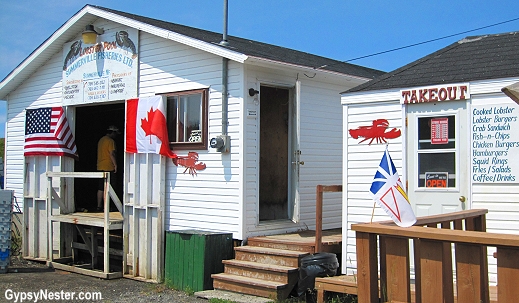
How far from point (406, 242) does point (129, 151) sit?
7018 mm

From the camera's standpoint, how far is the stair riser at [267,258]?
8039 millimetres

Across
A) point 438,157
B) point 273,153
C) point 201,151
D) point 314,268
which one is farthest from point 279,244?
point 438,157

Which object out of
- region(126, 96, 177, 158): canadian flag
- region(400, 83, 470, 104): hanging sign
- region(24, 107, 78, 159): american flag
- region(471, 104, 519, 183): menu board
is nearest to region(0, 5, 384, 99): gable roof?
region(24, 107, 78, 159): american flag

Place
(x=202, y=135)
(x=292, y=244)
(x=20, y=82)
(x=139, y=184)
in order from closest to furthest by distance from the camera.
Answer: (x=292, y=244) < (x=202, y=135) < (x=139, y=184) < (x=20, y=82)

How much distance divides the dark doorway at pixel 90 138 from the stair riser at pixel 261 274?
5.25 m

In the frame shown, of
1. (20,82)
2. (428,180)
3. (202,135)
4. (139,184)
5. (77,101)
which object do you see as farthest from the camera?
(20,82)

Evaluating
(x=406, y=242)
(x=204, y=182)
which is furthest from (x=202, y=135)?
(x=406, y=242)

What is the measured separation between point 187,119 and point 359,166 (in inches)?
125

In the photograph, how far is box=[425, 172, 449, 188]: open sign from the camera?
7242 mm

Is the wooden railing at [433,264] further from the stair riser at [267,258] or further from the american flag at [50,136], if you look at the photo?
the american flag at [50,136]

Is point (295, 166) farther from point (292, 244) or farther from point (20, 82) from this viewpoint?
point (20, 82)

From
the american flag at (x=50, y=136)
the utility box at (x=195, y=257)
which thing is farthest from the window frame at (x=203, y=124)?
the american flag at (x=50, y=136)

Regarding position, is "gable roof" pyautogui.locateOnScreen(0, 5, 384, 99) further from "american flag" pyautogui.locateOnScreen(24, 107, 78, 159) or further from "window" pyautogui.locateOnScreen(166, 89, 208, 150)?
"american flag" pyautogui.locateOnScreen(24, 107, 78, 159)

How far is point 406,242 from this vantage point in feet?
13.8
